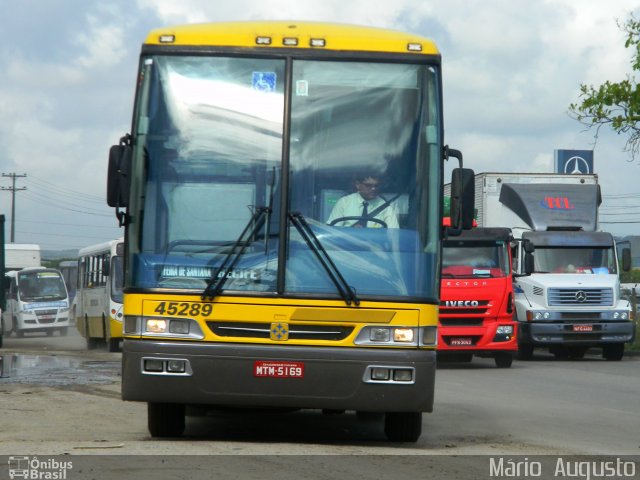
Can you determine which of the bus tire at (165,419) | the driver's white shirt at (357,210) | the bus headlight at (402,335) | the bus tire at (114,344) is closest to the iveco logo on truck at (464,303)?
the bus tire at (114,344)

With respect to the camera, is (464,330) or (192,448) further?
(464,330)

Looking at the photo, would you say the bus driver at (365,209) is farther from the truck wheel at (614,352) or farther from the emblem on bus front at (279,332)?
the truck wheel at (614,352)

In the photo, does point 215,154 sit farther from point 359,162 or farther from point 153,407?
point 153,407

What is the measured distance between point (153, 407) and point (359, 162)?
2.70 metres

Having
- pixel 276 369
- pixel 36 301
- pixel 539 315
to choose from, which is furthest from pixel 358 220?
pixel 36 301

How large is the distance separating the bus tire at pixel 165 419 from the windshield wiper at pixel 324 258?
6.19 ft

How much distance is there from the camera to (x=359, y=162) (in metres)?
10.6

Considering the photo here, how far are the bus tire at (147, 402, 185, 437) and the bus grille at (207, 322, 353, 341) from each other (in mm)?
1108

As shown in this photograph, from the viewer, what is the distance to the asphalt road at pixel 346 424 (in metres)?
10.4

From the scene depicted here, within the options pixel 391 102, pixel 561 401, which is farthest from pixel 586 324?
pixel 391 102

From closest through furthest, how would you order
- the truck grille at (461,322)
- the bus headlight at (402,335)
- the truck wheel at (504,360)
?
the bus headlight at (402,335), the truck grille at (461,322), the truck wheel at (504,360)

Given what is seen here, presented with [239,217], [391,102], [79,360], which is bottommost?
[79,360]

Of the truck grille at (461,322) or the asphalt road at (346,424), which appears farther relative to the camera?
the truck grille at (461,322)

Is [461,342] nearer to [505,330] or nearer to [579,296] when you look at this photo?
[505,330]
